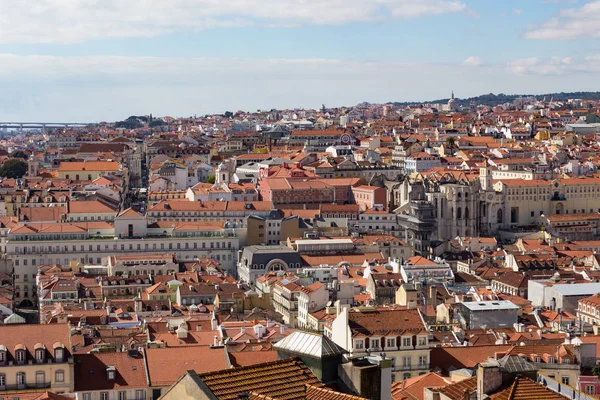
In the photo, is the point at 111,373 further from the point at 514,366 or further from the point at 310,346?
the point at 310,346

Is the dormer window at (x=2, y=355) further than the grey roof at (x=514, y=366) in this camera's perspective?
Yes

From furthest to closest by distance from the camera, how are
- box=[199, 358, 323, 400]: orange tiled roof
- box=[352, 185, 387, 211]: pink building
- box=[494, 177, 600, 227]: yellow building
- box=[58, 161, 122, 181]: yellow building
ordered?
1. box=[58, 161, 122, 181]: yellow building
2. box=[494, 177, 600, 227]: yellow building
3. box=[352, 185, 387, 211]: pink building
4. box=[199, 358, 323, 400]: orange tiled roof

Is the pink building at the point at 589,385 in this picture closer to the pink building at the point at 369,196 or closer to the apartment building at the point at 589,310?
the apartment building at the point at 589,310

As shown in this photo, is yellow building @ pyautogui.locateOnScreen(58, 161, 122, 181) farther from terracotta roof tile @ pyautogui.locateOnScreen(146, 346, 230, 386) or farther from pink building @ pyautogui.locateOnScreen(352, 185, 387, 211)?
terracotta roof tile @ pyautogui.locateOnScreen(146, 346, 230, 386)

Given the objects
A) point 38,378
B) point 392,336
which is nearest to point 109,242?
point 392,336

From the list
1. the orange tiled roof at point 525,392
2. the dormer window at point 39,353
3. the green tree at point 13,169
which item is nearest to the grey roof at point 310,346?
the orange tiled roof at point 525,392

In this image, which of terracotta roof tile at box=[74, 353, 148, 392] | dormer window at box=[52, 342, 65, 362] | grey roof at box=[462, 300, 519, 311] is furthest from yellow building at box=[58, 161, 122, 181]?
dormer window at box=[52, 342, 65, 362]
